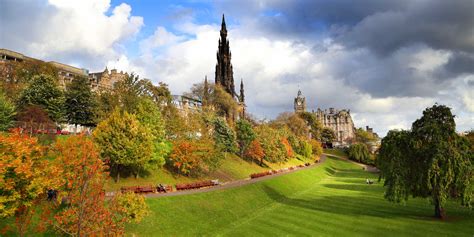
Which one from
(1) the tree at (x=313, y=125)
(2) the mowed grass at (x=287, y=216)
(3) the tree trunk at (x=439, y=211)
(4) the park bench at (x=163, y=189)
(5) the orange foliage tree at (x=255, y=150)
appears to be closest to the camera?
(2) the mowed grass at (x=287, y=216)

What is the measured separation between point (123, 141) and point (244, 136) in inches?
1355

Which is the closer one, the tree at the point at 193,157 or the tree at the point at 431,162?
the tree at the point at 431,162

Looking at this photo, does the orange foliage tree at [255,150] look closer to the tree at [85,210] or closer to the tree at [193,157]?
the tree at [193,157]

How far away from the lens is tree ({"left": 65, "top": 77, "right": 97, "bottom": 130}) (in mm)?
56594

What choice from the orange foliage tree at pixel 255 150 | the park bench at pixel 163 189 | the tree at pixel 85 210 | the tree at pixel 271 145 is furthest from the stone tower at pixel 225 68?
the tree at pixel 85 210

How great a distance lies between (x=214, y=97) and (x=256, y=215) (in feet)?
203

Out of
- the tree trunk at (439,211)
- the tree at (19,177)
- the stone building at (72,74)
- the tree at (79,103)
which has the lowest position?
the tree trunk at (439,211)

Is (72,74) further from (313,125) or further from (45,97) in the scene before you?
(313,125)

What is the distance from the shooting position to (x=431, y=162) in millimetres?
30891

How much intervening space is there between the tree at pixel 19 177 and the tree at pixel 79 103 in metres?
38.3

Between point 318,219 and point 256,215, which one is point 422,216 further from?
point 256,215

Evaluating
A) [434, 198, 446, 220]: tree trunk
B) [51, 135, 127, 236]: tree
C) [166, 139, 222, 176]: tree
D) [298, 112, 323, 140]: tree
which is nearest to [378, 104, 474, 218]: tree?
[434, 198, 446, 220]: tree trunk

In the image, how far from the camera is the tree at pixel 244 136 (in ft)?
224

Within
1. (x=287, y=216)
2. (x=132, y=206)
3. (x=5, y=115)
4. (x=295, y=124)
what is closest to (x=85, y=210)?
(x=132, y=206)
